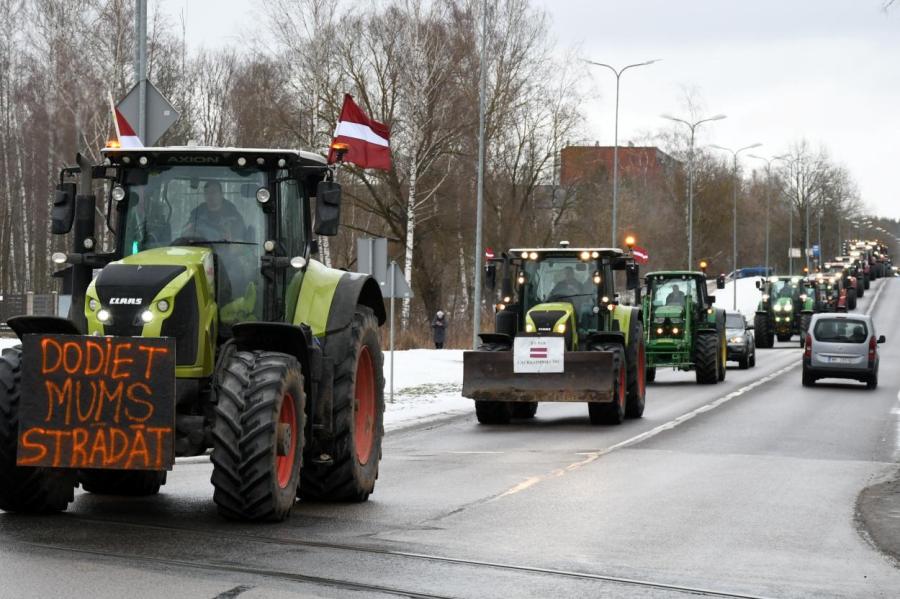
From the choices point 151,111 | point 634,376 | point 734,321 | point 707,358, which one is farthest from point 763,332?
point 151,111

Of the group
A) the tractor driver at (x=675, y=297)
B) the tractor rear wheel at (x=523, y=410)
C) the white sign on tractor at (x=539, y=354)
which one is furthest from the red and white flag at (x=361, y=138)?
the tractor driver at (x=675, y=297)

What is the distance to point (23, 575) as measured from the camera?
26.2 feet

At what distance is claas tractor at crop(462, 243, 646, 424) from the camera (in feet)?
68.5

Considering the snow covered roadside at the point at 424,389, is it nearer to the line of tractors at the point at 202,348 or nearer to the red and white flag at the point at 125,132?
the red and white flag at the point at 125,132

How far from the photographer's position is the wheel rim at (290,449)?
10.2 m

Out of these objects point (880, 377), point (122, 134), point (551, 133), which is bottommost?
point (880, 377)

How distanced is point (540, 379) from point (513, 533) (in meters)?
10.8

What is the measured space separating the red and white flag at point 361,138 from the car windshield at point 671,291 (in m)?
15.6

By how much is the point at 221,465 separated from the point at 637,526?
10.2 ft

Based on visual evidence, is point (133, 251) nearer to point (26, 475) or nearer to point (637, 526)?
point (26, 475)

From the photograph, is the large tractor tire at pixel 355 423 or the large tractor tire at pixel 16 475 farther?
the large tractor tire at pixel 355 423

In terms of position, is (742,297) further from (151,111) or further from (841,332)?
(151,111)

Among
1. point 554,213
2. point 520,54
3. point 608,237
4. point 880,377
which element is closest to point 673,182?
point 608,237

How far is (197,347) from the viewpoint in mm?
10102
